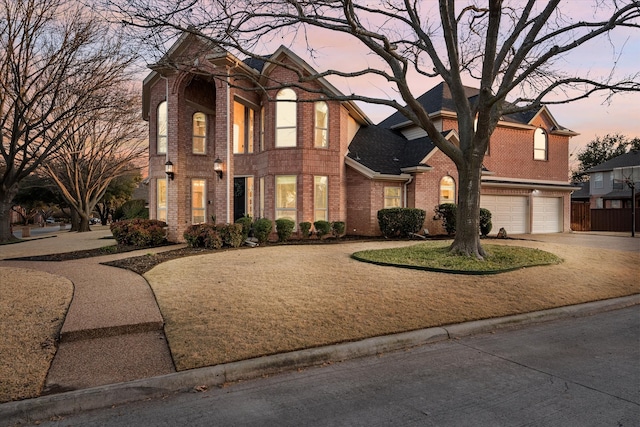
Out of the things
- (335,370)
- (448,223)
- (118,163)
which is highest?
(118,163)

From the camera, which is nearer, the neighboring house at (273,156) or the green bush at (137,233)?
the green bush at (137,233)

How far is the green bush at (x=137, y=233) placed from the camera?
1347cm

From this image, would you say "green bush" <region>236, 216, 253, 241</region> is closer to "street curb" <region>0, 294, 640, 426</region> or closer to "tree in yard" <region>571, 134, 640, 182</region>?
"street curb" <region>0, 294, 640, 426</region>

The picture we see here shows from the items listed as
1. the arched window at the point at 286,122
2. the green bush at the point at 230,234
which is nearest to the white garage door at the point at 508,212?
the arched window at the point at 286,122

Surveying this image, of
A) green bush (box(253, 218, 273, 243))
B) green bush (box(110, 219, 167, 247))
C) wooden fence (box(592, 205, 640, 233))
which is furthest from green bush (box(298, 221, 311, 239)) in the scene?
wooden fence (box(592, 205, 640, 233))

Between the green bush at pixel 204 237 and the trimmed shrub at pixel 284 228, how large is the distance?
2477mm

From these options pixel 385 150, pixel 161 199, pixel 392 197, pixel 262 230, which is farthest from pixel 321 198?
pixel 161 199

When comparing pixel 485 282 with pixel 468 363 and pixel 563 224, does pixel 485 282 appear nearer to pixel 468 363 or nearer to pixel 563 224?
pixel 468 363

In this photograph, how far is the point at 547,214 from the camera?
869 inches

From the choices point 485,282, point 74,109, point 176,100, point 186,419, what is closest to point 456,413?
point 186,419

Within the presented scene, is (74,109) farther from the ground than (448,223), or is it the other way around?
(74,109)

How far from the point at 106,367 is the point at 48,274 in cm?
560

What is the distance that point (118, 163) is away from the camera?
2797cm

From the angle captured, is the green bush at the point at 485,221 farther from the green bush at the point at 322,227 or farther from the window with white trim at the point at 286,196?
the window with white trim at the point at 286,196
